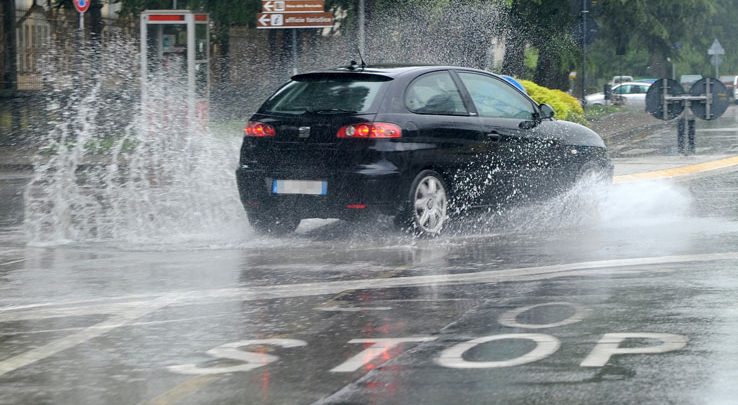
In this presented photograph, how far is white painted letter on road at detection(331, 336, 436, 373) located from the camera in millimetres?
6531

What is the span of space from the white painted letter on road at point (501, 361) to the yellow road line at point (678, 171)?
1039 centimetres

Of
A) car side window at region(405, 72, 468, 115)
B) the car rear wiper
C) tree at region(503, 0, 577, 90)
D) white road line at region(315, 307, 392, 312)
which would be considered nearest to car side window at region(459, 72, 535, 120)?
car side window at region(405, 72, 468, 115)

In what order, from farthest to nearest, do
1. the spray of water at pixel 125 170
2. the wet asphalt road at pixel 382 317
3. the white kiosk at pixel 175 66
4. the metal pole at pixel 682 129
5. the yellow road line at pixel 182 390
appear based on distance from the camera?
the white kiosk at pixel 175 66, the metal pole at pixel 682 129, the spray of water at pixel 125 170, the wet asphalt road at pixel 382 317, the yellow road line at pixel 182 390

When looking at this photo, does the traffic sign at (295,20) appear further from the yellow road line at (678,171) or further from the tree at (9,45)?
the tree at (9,45)

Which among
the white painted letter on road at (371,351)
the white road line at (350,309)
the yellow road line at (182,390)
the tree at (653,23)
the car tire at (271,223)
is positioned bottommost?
the yellow road line at (182,390)

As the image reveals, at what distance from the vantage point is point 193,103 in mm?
21875

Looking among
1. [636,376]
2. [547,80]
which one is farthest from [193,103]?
[547,80]

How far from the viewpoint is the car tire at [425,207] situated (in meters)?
11.6

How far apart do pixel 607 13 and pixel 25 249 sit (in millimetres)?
30708

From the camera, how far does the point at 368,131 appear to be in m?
11.4

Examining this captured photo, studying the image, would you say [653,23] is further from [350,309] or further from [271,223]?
[350,309]

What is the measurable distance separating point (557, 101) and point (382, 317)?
22.0 metres

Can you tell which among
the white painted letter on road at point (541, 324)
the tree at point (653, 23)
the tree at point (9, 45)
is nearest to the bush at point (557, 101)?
the tree at point (653, 23)

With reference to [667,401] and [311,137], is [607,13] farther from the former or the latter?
[667,401]
